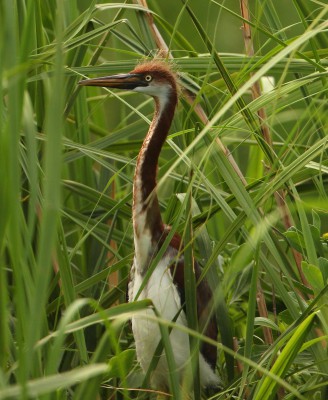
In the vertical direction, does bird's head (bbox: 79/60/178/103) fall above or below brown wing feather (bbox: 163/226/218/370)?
above

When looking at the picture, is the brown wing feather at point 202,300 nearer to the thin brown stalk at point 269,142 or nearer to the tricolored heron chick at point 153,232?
the tricolored heron chick at point 153,232

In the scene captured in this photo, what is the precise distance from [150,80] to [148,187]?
11.7 inches

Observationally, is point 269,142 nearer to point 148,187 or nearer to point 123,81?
point 148,187

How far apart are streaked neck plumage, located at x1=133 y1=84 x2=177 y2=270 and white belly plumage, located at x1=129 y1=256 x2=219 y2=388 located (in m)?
0.06

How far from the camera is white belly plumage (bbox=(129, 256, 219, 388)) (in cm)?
246

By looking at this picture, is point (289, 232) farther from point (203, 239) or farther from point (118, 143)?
point (118, 143)

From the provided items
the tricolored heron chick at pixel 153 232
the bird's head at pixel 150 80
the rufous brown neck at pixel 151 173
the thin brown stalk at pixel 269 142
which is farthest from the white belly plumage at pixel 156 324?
the bird's head at pixel 150 80

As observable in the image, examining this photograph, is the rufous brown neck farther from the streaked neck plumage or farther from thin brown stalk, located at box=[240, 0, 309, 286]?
thin brown stalk, located at box=[240, 0, 309, 286]

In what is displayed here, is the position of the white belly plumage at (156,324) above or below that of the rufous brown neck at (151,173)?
below

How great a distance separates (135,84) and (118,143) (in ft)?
1.01

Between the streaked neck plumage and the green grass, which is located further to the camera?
the streaked neck plumage

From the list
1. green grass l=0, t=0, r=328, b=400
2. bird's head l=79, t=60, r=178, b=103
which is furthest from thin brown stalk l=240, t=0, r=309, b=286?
bird's head l=79, t=60, r=178, b=103

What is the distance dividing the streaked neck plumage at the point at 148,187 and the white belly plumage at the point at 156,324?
64 mm

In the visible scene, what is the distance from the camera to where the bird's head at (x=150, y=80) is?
8.25 feet
